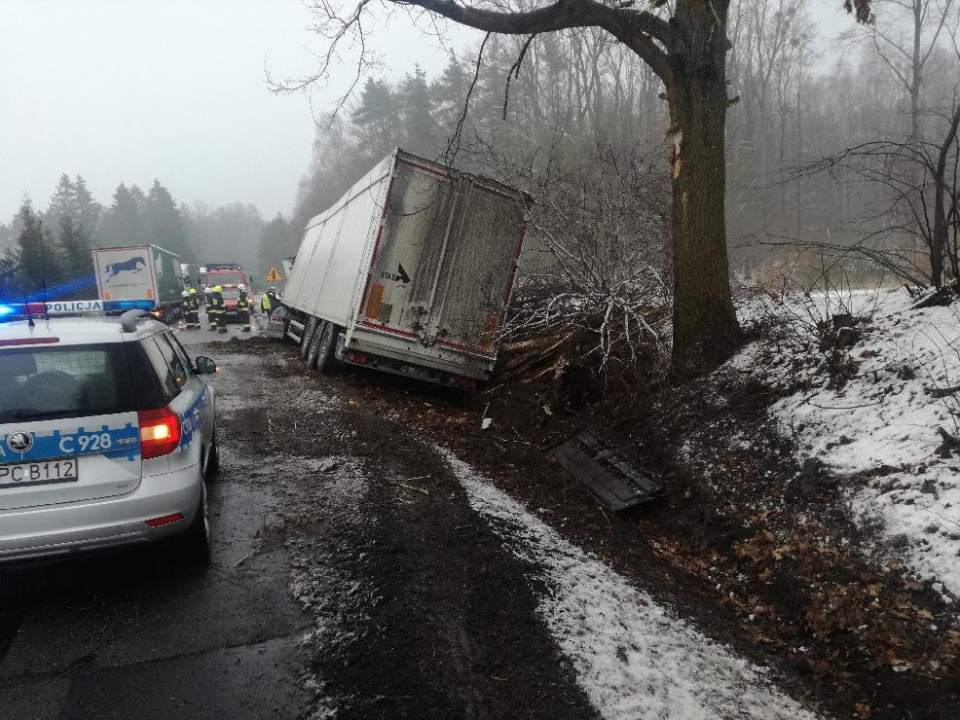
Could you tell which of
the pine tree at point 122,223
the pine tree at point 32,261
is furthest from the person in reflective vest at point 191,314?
the pine tree at point 122,223

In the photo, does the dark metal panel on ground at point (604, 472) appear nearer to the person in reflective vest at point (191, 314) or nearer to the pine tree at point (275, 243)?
the person in reflective vest at point (191, 314)

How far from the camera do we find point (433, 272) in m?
8.90

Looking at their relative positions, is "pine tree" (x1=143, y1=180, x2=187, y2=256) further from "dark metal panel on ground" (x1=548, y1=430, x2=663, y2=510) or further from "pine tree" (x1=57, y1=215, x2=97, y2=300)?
"dark metal panel on ground" (x1=548, y1=430, x2=663, y2=510)

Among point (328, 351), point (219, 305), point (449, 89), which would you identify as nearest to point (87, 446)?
point (328, 351)

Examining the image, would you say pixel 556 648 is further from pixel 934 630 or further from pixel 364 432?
pixel 364 432

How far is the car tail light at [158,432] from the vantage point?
11.8 ft

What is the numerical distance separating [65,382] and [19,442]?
403mm

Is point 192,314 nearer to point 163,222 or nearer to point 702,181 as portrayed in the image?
point 702,181

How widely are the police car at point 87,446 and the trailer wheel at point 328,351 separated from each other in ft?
22.8

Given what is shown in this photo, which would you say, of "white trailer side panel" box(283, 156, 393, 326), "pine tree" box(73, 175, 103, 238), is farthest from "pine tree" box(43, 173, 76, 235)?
"white trailer side panel" box(283, 156, 393, 326)

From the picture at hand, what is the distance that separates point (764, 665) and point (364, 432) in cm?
510

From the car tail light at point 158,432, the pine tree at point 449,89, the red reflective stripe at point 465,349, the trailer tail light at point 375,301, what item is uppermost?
the pine tree at point 449,89

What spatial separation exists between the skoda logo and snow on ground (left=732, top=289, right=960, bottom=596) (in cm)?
498

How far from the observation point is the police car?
3.33 metres
